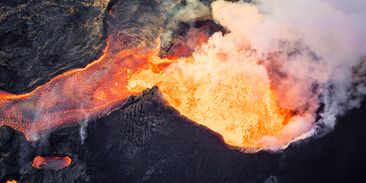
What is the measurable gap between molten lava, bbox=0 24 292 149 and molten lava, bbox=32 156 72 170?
0.05 ft

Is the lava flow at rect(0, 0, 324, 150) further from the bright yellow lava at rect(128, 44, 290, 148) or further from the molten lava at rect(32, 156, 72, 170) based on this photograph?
the molten lava at rect(32, 156, 72, 170)

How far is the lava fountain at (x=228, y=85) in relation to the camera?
7043 millimetres

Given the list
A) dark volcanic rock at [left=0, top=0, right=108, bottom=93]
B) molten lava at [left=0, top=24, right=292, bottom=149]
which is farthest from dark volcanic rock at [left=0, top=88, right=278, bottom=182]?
dark volcanic rock at [left=0, top=0, right=108, bottom=93]

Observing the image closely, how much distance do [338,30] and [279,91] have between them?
1609mm

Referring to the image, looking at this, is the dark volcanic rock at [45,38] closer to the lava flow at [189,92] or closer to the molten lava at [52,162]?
the lava flow at [189,92]

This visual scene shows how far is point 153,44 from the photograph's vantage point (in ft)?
27.0

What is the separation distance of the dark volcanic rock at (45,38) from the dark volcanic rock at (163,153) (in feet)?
4.13

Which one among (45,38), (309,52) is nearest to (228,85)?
(309,52)

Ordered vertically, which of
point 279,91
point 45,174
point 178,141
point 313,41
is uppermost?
point 313,41

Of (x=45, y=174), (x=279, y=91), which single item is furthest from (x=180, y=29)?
(x=45, y=174)

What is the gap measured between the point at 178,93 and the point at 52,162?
2426mm

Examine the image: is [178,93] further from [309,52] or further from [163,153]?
[309,52]

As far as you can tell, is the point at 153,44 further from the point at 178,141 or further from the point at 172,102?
the point at 178,141

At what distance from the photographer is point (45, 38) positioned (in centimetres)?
841
